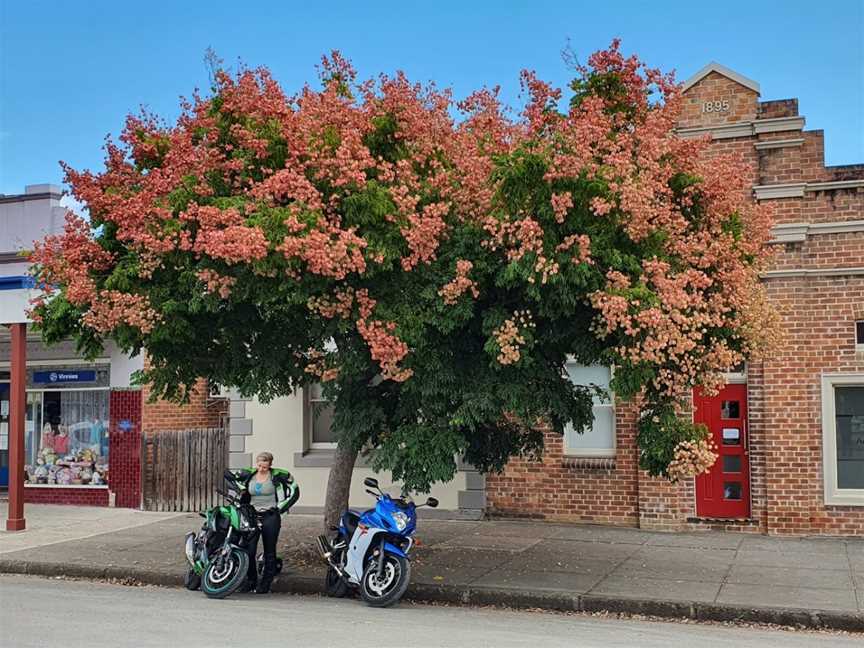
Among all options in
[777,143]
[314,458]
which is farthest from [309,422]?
[777,143]

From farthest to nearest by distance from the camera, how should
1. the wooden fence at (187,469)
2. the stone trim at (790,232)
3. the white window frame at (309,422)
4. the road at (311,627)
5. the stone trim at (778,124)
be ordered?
1. the wooden fence at (187,469)
2. the white window frame at (309,422)
3. the stone trim at (778,124)
4. the stone trim at (790,232)
5. the road at (311,627)

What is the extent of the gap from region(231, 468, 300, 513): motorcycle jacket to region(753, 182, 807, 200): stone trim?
8.04 meters

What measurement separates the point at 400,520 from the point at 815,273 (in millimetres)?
7493

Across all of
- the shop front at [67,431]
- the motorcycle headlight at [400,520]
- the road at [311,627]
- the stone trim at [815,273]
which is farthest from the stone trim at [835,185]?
the shop front at [67,431]

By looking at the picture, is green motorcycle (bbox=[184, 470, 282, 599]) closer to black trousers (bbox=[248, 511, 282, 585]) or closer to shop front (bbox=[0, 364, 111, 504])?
black trousers (bbox=[248, 511, 282, 585])

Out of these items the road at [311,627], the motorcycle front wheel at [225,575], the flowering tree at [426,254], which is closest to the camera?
the road at [311,627]

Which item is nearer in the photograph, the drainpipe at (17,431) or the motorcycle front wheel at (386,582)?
the motorcycle front wheel at (386,582)

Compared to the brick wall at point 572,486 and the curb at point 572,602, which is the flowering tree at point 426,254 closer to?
the curb at point 572,602

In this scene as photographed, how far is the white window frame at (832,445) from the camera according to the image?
43.8 ft

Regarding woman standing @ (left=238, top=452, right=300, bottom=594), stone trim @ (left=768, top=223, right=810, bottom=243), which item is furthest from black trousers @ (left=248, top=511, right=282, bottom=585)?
stone trim @ (left=768, top=223, right=810, bottom=243)

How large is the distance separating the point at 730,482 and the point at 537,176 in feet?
24.4

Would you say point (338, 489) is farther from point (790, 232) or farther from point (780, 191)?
point (780, 191)

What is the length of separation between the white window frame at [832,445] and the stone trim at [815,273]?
1.43m

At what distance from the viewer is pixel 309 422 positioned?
54.4ft
